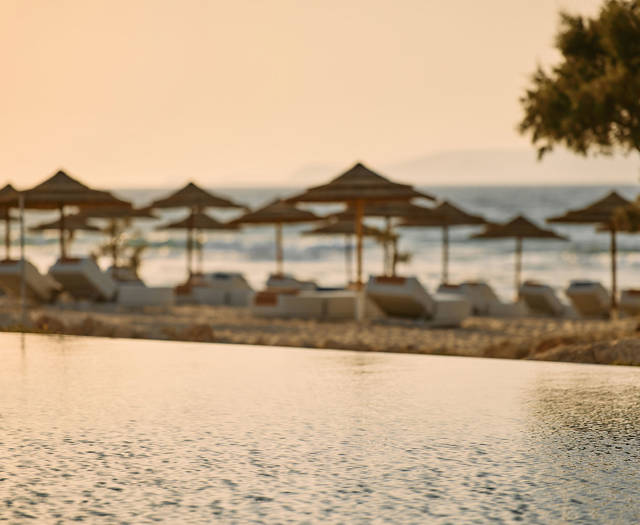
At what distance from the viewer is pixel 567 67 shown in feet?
46.0

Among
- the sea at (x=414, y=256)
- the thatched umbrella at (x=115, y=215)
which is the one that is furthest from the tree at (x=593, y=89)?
the sea at (x=414, y=256)

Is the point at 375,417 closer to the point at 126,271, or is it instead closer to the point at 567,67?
the point at 567,67

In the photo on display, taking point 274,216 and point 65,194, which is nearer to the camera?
point 65,194

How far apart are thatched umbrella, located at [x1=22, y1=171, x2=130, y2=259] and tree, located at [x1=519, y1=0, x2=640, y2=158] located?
747 centimetres

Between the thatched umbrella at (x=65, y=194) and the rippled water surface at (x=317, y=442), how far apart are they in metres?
8.36

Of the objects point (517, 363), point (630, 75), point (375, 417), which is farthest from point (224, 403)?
point (630, 75)

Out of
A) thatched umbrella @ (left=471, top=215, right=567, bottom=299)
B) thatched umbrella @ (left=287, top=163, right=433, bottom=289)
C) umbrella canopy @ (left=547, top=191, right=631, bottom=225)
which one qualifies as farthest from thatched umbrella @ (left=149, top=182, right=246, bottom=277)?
umbrella canopy @ (left=547, top=191, right=631, bottom=225)

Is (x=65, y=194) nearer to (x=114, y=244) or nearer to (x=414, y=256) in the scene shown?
(x=114, y=244)

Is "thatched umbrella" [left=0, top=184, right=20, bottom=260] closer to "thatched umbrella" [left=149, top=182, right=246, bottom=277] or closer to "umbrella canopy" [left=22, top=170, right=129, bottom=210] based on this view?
"umbrella canopy" [left=22, top=170, right=129, bottom=210]

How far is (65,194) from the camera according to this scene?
1736 centimetres

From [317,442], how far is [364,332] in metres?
8.88

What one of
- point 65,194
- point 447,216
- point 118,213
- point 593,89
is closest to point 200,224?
point 118,213

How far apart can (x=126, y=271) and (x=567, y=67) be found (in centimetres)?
1438

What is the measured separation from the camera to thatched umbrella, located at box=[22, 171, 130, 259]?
17.2 m
